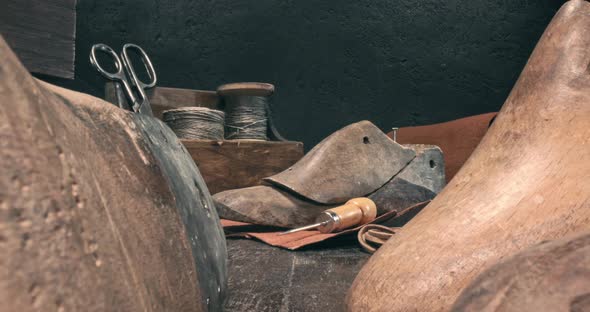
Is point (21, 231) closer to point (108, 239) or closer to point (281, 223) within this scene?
point (108, 239)

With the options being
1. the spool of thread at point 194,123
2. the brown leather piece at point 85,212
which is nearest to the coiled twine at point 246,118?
the spool of thread at point 194,123

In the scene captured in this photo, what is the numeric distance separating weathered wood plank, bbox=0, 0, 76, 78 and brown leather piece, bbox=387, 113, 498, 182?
134 cm

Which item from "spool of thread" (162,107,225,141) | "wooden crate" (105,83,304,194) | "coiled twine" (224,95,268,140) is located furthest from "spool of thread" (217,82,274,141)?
"wooden crate" (105,83,304,194)

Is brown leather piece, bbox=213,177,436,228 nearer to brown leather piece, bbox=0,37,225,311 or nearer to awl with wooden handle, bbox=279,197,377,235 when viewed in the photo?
awl with wooden handle, bbox=279,197,377,235

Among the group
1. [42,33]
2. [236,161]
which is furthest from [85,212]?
[236,161]

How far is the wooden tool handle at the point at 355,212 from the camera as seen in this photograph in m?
1.26

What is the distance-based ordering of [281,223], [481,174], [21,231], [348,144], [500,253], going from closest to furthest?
1. [21,231]
2. [500,253]
3. [481,174]
4. [281,223]
5. [348,144]

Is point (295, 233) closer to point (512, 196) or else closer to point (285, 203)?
point (285, 203)

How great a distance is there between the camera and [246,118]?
2256 mm

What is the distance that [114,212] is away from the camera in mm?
321

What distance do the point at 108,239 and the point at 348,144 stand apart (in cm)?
123

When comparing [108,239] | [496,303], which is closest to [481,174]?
[496,303]

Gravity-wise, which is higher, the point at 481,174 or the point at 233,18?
the point at 481,174

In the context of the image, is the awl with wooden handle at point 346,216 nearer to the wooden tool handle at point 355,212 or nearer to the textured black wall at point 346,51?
the wooden tool handle at point 355,212
